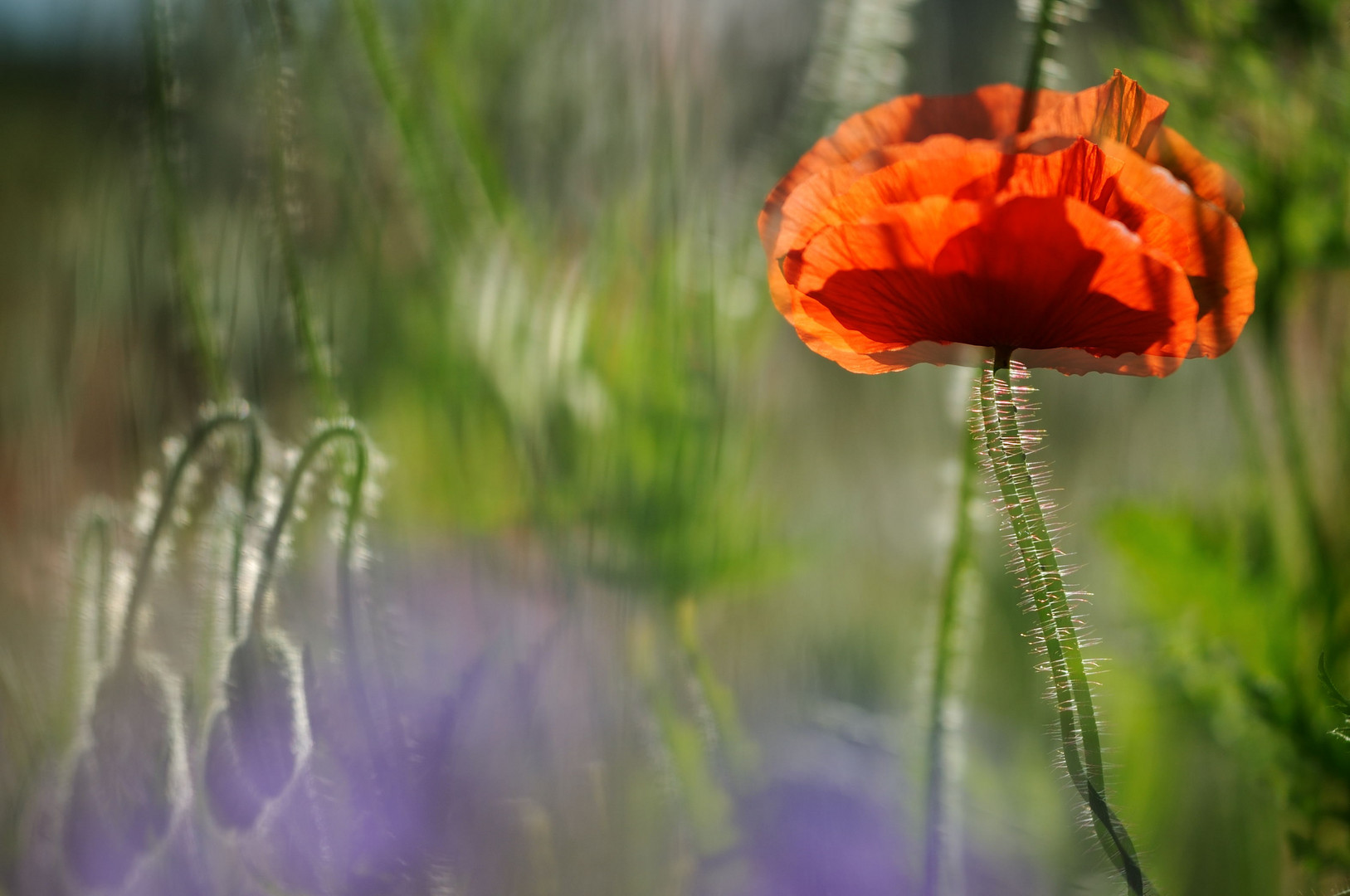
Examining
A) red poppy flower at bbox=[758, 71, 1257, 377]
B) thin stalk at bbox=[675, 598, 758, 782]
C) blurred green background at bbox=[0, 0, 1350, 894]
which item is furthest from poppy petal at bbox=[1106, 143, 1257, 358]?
thin stalk at bbox=[675, 598, 758, 782]

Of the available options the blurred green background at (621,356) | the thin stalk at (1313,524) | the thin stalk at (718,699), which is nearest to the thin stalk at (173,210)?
the blurred green background at (621,356)

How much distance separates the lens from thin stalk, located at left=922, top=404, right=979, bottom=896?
0.25m

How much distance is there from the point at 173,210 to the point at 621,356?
0.16 m

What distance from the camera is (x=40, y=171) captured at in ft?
1.19

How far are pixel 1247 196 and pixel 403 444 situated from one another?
1.15 feet

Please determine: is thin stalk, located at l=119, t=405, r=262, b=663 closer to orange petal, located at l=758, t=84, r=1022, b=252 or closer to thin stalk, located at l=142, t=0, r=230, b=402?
thin stalk, located at l=142, t=0, r=230, b=402

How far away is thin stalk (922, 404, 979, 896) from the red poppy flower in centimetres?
7

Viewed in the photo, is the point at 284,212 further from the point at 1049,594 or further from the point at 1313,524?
the point at 1313,524

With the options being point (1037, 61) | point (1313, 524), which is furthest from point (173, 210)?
point (1313, 524)

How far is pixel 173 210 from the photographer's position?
0.31m

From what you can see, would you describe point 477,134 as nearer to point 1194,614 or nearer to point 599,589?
point 599,589

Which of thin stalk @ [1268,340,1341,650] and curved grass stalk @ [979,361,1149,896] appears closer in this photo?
curved grass stalk @ [979,361,1149,896]

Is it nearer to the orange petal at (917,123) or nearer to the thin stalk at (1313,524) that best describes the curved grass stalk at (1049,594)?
the orange petal at (917,123)

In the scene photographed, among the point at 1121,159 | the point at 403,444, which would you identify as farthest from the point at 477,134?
the point at 1121,159
